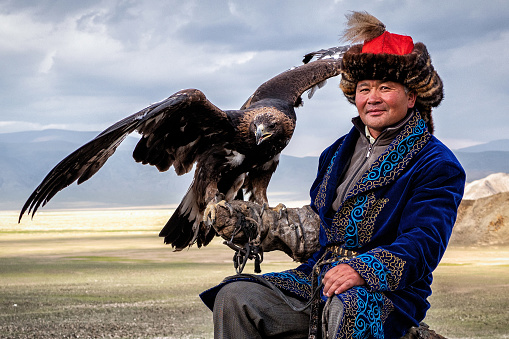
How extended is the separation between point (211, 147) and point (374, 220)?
215 centimetres

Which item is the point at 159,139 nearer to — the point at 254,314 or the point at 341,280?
the point at 254,314

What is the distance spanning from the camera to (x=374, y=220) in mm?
2135

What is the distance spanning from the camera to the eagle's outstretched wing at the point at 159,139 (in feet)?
10.2

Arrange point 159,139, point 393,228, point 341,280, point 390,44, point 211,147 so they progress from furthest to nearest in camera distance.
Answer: point 211,147
point 159,139
point 390,44
point 393,228
point 341,280

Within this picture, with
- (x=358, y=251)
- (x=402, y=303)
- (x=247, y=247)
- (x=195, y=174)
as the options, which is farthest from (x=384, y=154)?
(x=195, y=174)

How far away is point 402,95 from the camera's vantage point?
2.20 m

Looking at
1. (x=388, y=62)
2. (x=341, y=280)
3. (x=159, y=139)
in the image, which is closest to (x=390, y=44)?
(x=388, y=62)

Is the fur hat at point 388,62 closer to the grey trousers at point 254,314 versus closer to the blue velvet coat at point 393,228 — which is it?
the blue velvet coat at point 393,228

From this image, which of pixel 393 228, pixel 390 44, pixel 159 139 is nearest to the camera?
pixel 393 228

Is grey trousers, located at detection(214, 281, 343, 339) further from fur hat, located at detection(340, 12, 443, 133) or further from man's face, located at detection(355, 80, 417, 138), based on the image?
fur hat, located at detection(340, 12, 443, 133)

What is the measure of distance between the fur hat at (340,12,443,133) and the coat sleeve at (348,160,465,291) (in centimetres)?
31

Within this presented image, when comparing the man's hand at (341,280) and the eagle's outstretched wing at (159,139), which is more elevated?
the eagle's outstretched wing at (159,139)

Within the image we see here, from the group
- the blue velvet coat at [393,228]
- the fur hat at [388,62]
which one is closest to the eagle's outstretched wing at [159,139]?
the blue velvet coat at [393,228]

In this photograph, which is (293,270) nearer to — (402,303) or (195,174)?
(402,303)
